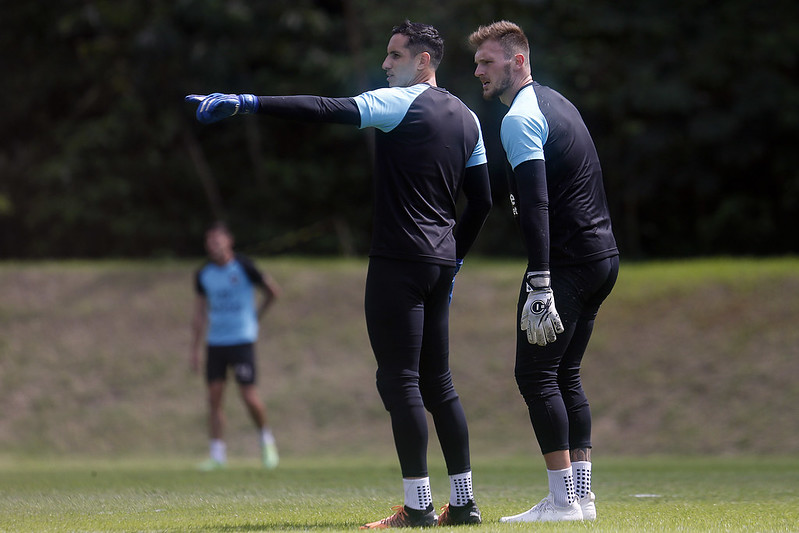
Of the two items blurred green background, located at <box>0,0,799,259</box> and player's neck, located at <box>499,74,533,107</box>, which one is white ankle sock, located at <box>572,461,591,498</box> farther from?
blurred green background, located at <box>0,0,799,259</box>

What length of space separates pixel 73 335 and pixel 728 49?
15462 mm

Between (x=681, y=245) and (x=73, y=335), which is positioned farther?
(x=681, y=245)

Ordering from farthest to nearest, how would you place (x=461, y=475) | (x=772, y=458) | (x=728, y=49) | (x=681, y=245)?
(x=681, y=245), (x=728, y=49), (x=772, y=458), (x=461, y=475)

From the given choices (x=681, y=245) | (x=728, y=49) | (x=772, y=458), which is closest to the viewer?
(x=772, y=458)

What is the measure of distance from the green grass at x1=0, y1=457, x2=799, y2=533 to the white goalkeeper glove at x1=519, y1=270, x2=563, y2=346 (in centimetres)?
92

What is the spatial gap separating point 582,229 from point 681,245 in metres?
23.2

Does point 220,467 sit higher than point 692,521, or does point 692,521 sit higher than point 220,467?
point 692,521

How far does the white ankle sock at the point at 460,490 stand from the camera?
5.48 m

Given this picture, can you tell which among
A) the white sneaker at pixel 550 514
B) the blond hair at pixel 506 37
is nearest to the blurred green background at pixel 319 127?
the blond hair at pixel 506 37

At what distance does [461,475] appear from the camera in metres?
5.52

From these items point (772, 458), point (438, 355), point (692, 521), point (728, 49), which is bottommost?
point (772, 458)

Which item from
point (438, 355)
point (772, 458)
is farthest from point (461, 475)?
point (772, 458)

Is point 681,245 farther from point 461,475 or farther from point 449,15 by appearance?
point 461,475

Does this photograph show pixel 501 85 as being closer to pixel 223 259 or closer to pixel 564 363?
pixel 564 363
